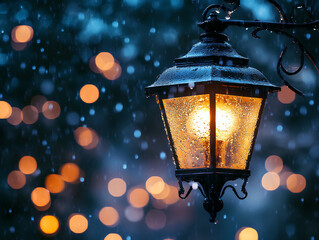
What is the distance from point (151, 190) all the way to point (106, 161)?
3104 mm

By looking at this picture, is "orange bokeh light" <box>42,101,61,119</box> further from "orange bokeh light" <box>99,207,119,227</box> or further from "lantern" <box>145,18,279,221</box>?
"lantern" <box>145,18,279,221</box>

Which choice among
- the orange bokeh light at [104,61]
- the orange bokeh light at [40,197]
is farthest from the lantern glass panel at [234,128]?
the orange bokeh light at [40,197]

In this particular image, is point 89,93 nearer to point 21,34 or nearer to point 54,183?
point 21,34

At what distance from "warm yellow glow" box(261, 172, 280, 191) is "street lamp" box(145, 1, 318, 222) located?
30.4 feet

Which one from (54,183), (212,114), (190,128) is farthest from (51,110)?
(212,114)

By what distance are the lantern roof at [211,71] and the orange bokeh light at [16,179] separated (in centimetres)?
911

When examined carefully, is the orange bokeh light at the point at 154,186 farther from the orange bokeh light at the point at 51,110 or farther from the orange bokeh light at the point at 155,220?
the orange bokeh light at the point at 51,110

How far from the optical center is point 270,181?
13.9 metres

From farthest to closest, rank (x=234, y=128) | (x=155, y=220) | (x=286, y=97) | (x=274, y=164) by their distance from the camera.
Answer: (x=155, y=220) < (x=274, y=164) < (x=286, y=97) < (x=234, y=128)

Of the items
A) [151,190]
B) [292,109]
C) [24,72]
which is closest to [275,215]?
[292,109]

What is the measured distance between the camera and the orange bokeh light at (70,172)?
13.1 m

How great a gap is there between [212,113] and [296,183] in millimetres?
8532

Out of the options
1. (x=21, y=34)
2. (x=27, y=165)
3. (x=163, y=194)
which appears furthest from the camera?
(x=163, y=194)

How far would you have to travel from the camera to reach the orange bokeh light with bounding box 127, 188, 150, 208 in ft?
52.1
